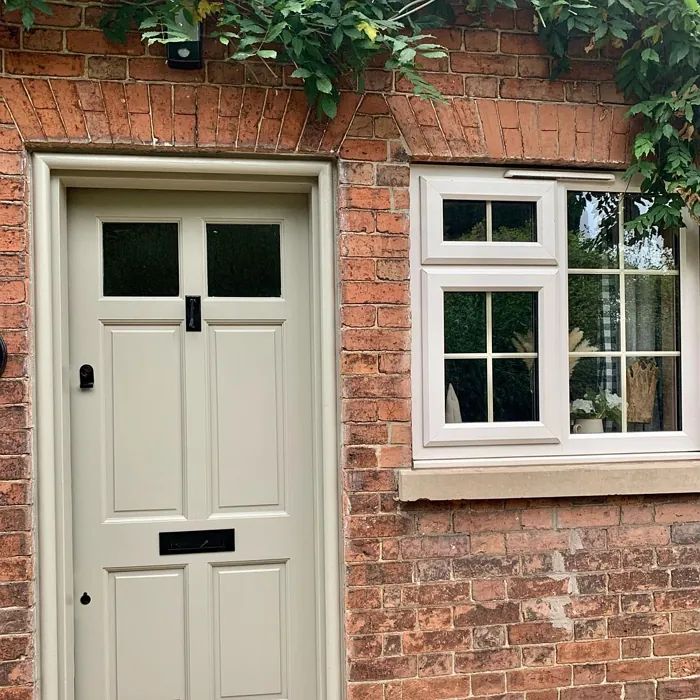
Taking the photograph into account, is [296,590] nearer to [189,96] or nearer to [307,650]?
[307,650]

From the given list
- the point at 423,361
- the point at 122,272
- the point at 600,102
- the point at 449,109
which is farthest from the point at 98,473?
the point at 600,102

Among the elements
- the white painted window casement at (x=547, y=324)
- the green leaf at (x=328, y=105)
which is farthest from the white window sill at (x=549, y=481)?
the green leaf at (x=328, y=105)

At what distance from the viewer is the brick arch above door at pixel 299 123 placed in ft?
8.25

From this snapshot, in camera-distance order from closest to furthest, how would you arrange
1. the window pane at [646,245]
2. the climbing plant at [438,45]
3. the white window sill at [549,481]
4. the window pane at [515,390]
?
the climbing plant at [438,45] → the white window sill at [549,481] → the window pane at [515,390] → the window pane at [646,245]

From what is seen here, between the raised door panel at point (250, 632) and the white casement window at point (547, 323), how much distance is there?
0.86 meters

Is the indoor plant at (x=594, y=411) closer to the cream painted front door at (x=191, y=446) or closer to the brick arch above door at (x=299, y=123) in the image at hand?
the brick arch above door at (x=299, y=123)

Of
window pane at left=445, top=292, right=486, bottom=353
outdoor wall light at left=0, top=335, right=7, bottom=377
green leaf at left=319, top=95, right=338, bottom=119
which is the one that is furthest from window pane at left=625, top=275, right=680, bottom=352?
outdoor wall light at left=0, top=335, right=7, bottom=377

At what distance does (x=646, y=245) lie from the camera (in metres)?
3.03

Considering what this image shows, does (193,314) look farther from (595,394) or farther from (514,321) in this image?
(595,394)

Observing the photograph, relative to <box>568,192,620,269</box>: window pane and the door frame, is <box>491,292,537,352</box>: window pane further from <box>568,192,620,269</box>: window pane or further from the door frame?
the door frame

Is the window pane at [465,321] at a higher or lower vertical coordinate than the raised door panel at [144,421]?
higher

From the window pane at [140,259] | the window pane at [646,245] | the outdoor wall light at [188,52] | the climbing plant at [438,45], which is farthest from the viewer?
the window pane at [646,245]

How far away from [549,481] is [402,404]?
68 centimetres

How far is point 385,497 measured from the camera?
2.70 m
